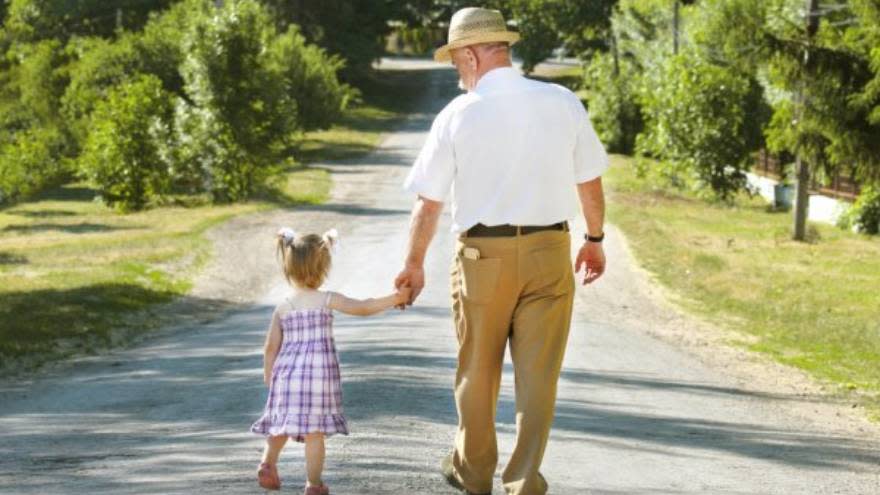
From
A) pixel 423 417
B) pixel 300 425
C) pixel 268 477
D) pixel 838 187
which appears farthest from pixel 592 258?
pixel 838 187

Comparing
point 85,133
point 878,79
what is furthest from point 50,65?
point 878,79

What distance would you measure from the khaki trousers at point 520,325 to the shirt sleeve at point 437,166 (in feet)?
0.95

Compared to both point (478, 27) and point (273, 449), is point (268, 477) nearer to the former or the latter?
point (273, 449)

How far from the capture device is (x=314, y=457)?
7.51m

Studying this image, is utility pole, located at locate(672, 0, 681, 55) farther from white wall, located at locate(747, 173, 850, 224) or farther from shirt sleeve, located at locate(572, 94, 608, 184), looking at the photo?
shirt sleeve, located at locate(572, 94, 608, 184)

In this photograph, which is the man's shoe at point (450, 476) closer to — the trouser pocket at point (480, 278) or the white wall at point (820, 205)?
the trouser pocket at point (480, 278)

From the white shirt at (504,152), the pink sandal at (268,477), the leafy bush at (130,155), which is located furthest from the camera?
the leafy bush at (130,155)

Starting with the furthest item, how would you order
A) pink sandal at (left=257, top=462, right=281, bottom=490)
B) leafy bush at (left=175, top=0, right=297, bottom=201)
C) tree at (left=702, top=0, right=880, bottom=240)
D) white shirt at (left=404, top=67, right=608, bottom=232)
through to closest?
1. leafy bush at (left=175, top=0, right=297, bottom=201)
2. tree at (left=702, top=0, right=880, bottom=240)
3. pink sandal at (left=257, top=462, right=281, bottom=490)
4. white shirt at (left=404, top=67, right=608, bottom=232)

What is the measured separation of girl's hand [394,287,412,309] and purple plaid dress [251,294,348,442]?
34 centimetres

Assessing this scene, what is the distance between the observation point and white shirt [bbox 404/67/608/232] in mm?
7375

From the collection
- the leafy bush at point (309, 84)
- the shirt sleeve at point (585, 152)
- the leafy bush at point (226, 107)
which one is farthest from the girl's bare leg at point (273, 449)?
the leafy bush at point (309, 84)

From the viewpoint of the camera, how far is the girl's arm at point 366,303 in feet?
25.0

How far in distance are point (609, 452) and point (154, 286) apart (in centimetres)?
1486

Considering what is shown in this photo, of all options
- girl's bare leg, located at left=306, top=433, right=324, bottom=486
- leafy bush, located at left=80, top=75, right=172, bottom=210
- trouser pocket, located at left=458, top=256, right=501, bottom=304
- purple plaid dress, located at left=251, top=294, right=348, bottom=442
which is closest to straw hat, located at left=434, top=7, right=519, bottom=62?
trouser pocket, located at left=458, top=256, right=501, bottom=304
